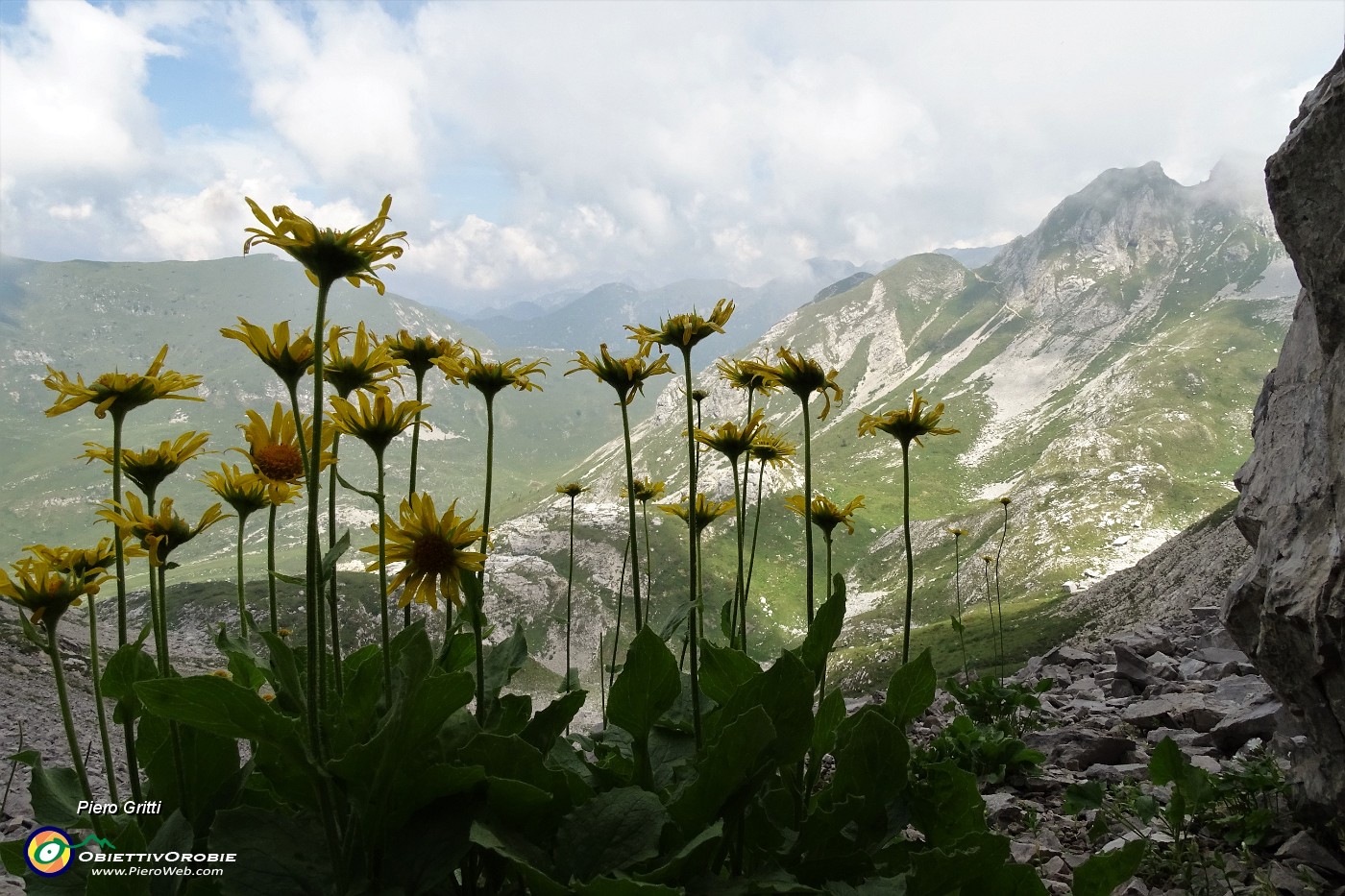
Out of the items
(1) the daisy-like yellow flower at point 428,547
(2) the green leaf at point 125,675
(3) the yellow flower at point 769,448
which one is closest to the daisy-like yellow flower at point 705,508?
(3) the yellow flower at point 769,448

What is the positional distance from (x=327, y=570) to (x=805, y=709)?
2120 mm

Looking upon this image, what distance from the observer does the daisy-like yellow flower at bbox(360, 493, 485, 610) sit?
11.3ft

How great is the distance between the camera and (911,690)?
4.31m

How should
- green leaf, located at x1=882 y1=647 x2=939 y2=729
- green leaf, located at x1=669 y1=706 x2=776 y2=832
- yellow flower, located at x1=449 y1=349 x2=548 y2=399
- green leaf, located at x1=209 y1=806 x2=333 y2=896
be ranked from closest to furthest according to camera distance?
green leaf, located at x1=209 y1=806 x2=333 y2=896
green leaf, located at x1=669 y1=706 x2=776 y2=832
green leaf, located at x1=882 y1=647 x2=939 y2=729
yellow flower, located at x1=449 y1=349 x2=548 y2=399

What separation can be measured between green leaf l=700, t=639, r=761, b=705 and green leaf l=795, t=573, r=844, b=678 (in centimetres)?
30

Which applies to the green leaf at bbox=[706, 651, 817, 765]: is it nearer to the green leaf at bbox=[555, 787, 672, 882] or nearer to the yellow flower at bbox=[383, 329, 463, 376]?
the green leaf at bbox=[555, 787, 672, 882]

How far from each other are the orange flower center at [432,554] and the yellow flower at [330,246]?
3.84ft

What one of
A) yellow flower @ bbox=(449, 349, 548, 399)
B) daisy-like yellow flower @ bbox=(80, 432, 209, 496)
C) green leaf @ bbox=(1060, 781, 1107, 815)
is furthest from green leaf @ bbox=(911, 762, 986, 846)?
Answer: daisy-like yellow flower @ bbox=(80, 432, 209, 496)

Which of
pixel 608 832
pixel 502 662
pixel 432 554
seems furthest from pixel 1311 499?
pixel 432 554

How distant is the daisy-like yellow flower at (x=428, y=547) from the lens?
11.3 feet

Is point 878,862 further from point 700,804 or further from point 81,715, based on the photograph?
point 81,715

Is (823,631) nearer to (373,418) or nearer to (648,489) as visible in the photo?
(373,418)

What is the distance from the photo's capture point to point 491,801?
122 inches

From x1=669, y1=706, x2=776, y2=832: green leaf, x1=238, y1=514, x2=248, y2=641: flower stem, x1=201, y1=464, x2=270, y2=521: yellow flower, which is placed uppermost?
x1=201, y1=464, x2=270, y2=521: yellow flower
